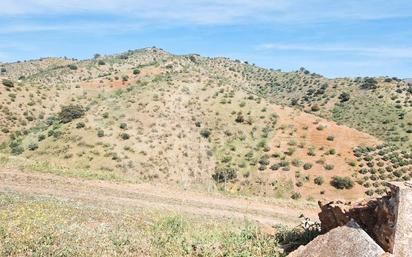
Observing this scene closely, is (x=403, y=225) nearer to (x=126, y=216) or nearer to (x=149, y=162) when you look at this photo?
(x=126, y=216)

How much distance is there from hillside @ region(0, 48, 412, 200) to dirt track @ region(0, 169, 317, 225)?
272 centimetres

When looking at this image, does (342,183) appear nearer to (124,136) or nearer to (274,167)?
(274,167)

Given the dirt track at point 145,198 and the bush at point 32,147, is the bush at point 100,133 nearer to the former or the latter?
the bush at point 32,147

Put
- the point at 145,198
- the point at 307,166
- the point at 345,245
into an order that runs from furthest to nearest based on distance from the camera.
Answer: the point at 307,166
the point at 145,198
the point at 345,245

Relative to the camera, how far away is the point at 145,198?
29688mm

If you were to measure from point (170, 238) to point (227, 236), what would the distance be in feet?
6.05

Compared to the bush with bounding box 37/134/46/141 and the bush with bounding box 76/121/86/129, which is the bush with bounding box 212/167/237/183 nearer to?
the bush with bounding box 76/121/86/129

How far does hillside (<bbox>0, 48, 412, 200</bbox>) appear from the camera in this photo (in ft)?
193

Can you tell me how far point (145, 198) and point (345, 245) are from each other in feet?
63.4

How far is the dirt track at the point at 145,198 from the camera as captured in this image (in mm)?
26422

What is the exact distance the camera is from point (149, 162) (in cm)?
6159

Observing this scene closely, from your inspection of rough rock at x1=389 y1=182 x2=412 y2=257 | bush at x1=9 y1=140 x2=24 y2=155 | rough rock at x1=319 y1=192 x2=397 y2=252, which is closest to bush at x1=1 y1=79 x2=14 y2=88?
bush at x1=9 y1=140 x2=24 y2=155

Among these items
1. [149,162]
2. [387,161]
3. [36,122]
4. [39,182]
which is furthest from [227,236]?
[36,122]

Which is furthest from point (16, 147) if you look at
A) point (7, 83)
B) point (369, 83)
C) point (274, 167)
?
point (369, 83)
